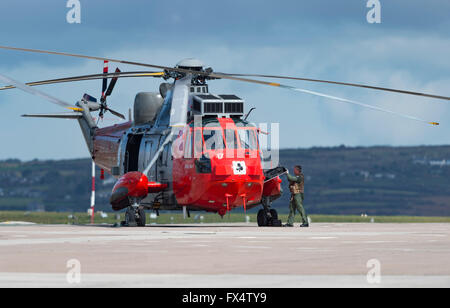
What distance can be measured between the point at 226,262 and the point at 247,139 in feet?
61.0

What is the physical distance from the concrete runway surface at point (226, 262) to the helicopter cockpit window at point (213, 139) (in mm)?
9866

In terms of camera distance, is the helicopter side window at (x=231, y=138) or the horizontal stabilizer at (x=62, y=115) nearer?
the helicopter side window at (x=231, y=138)

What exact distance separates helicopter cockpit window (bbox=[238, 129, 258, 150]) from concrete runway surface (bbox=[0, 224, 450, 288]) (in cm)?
1009

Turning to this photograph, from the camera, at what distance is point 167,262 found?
18078 millimetres

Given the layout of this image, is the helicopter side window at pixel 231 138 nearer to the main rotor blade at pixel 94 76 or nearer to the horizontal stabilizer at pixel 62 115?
the main rotor blade at pixel 94 76

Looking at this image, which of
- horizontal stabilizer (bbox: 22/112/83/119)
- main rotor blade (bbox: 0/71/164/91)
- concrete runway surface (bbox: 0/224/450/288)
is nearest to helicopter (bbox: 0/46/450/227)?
main rotor blade (bbox: 0/71/164/91)

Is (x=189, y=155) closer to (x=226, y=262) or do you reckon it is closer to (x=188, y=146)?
(x=188, y=146)

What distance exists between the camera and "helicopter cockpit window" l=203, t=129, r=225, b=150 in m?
35.8

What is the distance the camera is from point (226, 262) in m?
18.0

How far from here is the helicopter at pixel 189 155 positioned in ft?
117

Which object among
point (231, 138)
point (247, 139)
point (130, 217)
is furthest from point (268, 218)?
point (130, 217)

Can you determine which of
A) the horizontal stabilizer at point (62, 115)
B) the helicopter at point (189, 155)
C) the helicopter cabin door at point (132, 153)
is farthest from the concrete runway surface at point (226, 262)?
the horizontal stabilizer at point (62, 115)
